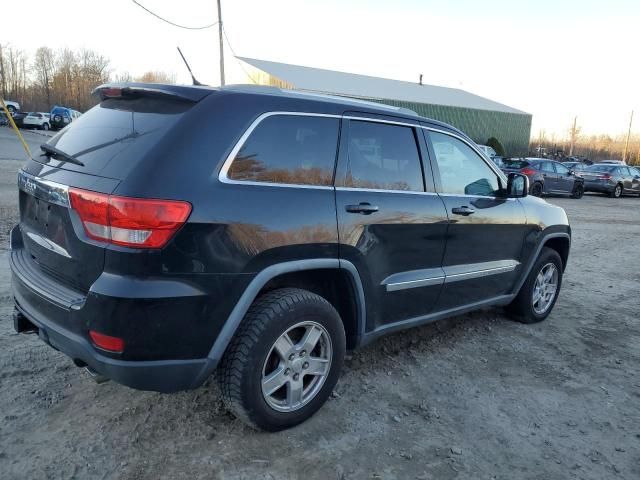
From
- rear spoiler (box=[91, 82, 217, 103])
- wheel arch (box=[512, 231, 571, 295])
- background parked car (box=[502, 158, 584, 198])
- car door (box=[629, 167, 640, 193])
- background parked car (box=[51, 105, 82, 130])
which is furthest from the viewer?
background parked car (box=[51, 105, 82, 130])

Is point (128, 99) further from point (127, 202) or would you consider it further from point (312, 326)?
point (312, 326)

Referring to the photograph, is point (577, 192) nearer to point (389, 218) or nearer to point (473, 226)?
point (473, 226)

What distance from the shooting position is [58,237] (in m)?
2.67

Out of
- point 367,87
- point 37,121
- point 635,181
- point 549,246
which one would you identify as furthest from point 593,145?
point 549,246

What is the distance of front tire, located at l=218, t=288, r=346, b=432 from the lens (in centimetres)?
272

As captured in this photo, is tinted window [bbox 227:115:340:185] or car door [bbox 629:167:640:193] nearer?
tinted window [bbox 227:115:340:185]

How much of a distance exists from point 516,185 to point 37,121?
4631 centimetres

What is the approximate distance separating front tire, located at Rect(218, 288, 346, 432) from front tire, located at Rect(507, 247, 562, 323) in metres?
2.58

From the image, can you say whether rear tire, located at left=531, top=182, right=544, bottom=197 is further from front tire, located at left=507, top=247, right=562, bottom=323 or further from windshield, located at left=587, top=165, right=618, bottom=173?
front tire, located at left=507, top=247, right=562, bottom=323

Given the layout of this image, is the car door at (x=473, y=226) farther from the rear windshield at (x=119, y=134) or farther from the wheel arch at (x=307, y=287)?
the rear windshield at (x=119, y=134)

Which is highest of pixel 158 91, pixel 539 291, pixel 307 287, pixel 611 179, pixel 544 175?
pixel 158 91

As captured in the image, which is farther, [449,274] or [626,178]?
[626,178]

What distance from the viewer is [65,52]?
7450 centimetres

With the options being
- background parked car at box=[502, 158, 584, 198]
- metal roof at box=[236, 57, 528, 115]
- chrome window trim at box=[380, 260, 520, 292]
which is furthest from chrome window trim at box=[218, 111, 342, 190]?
metal roof at box=[236, 57, 528, 115]
